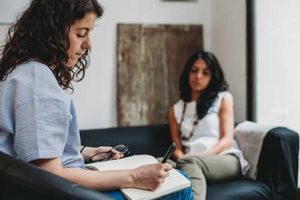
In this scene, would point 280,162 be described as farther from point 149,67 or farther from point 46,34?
point 46,34

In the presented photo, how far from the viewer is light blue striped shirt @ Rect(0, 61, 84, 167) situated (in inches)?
44.7

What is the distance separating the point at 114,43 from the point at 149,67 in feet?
1.07

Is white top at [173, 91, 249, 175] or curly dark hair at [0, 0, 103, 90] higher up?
curly dark hair at [0, 0, 103, 90]

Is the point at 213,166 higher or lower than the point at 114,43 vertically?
lower

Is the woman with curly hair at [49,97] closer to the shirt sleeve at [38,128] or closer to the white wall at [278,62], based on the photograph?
the shirt sleeve at [38,128]

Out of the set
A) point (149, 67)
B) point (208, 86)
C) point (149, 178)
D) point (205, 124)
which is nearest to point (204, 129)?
point (205, 124)

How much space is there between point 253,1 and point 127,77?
108 centimetres

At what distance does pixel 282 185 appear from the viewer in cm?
239

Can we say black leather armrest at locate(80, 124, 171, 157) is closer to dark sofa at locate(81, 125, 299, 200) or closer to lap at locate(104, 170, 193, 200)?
dark sofa at locate(81, 125, 299, 200)

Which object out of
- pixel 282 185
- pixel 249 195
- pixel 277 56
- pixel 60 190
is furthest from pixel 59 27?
pixel 277 56

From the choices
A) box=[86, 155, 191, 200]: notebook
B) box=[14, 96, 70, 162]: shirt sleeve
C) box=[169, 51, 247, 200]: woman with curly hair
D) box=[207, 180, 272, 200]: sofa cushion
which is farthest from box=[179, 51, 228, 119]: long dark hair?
box=[14, 96, 70, 162]: shirt sleeve

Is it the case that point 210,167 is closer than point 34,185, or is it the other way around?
point 34,185

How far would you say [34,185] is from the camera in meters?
1.06

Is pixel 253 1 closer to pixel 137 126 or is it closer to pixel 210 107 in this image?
pixel 210 107
